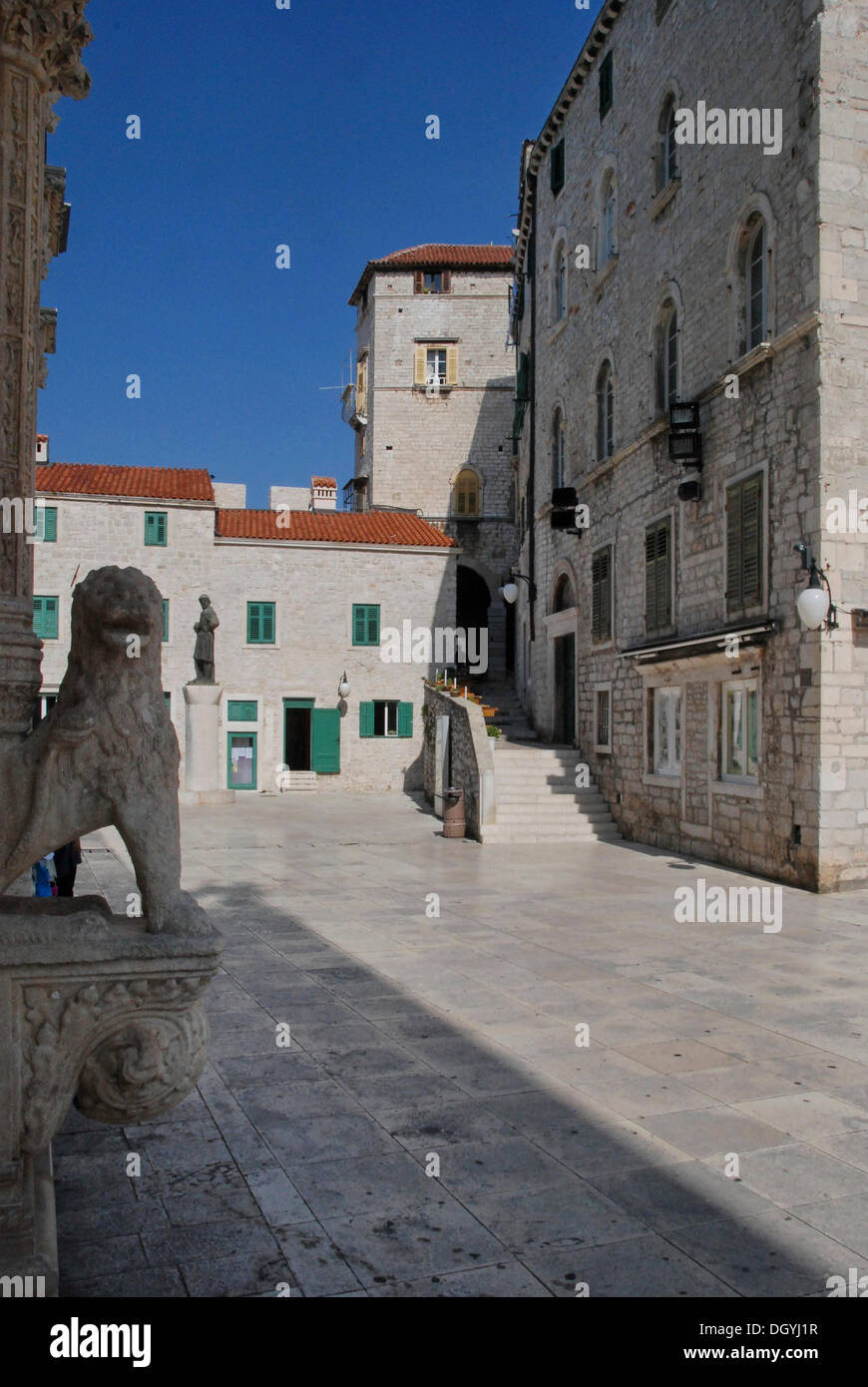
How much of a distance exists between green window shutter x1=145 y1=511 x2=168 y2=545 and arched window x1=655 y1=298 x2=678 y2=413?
15498mm

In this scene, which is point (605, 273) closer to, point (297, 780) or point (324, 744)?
point (324, 744)

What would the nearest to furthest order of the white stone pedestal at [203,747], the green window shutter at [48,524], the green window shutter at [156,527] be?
the white stone pedestal at [203,747] → the green window shutter at [48,524] → the green window shutter at [156,527]

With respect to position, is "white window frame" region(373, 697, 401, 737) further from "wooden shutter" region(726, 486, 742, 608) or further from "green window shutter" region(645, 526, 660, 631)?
"wooden shutter" region(726, 486, 742, 608)

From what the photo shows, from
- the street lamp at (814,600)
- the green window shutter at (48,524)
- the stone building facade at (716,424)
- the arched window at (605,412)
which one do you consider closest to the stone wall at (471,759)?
the stone building facade at (716,424)

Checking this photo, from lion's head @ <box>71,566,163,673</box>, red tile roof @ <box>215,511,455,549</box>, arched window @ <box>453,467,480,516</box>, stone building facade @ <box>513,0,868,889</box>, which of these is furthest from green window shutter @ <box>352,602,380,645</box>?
lion's head @ <box>71,566,163,673</box>

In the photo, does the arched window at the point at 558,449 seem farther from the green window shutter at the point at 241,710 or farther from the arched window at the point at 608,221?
the green window shutter at the point at 241,710

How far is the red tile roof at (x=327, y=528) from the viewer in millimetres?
28141

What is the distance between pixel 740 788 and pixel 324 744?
54.6ft

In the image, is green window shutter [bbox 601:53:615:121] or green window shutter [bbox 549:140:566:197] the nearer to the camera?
green window shutter [bbox 601:53:615:121]

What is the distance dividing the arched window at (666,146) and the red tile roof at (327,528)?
14.2 metres

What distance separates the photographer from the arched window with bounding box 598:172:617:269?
17859 millimetres

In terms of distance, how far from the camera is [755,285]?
→ 12602 mm

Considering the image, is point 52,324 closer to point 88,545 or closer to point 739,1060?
point 739,1060

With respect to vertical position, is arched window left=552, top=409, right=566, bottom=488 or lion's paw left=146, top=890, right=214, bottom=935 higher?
arched window left=552, top=409, right=566, bottom=488
